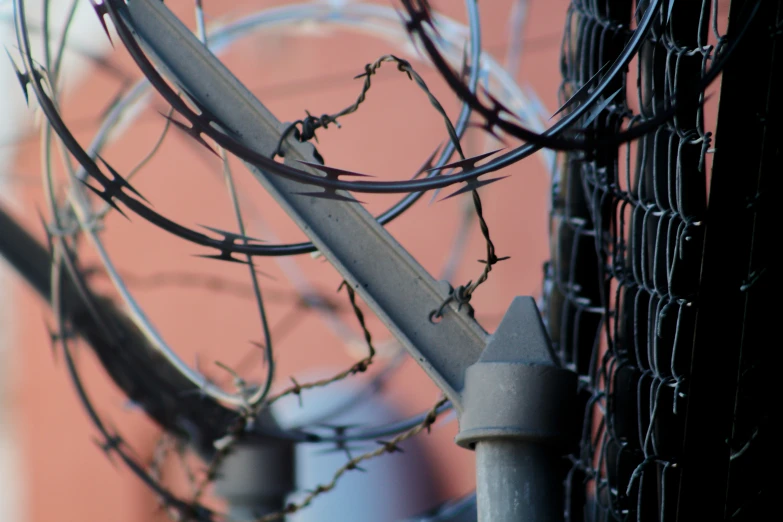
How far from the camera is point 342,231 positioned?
92 cm

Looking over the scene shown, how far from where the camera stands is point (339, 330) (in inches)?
122

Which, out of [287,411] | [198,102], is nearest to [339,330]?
[287,411]

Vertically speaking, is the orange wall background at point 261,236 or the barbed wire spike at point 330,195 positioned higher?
the orange wall background at point 261,236

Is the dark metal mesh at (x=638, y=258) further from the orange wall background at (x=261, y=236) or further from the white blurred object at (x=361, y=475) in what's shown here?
the orange wall background at (x=261, y=236)

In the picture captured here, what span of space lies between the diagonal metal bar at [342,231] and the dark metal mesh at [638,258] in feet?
0.66

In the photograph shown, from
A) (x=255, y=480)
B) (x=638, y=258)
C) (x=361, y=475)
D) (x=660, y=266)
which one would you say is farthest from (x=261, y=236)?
(x=660, y=266)

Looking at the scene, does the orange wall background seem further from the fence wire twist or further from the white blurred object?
the fence wire twist

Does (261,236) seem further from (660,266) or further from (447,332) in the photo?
(447,332)

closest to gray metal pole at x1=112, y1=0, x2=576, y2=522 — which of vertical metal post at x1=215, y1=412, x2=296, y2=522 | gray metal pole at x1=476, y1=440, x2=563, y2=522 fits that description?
gray metal pole at x1=476, y1=440, x2=563, y2=522

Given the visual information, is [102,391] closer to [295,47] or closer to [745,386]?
[295,47]

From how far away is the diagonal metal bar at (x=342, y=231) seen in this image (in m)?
0.90

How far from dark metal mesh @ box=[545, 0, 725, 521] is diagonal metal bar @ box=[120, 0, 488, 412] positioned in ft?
0.66

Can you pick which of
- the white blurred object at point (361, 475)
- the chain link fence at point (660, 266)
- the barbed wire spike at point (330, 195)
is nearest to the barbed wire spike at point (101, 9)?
the barbed wire spike at point (330, 195)

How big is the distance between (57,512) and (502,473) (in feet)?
13.6
